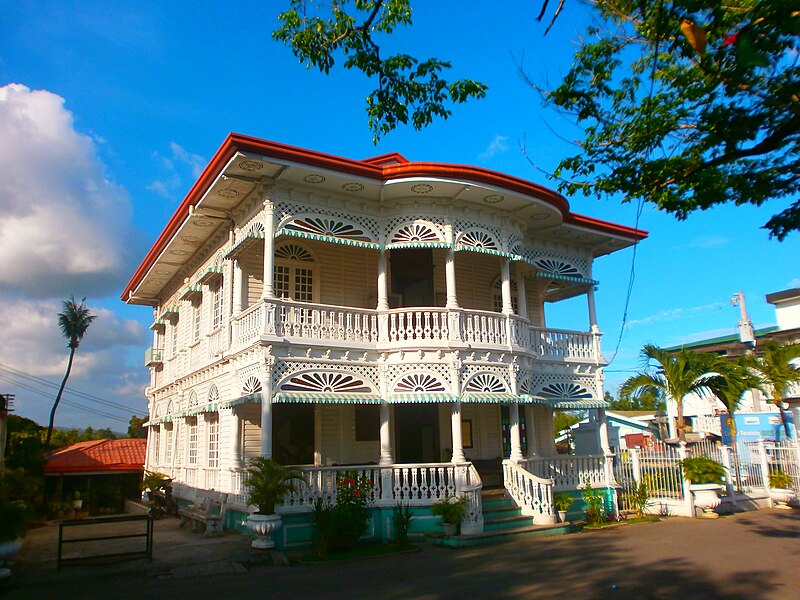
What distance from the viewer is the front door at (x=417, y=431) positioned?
16984 mm

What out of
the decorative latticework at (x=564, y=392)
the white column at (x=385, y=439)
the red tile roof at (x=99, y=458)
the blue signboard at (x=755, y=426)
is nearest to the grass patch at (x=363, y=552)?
the white column at (x=385, y=439)

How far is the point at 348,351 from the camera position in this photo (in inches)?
559

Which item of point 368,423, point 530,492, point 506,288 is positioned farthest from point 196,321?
point 530,492

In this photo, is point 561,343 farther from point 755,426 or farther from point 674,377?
point 755,426

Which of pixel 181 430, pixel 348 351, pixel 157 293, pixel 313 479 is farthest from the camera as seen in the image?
pixel 157 293

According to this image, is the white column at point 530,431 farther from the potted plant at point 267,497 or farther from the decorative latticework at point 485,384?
the potted plant at point 267,497

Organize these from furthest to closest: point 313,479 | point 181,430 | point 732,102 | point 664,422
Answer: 1. point 664,422
2. point 181,430
3. point 313,479
4. point 732,102

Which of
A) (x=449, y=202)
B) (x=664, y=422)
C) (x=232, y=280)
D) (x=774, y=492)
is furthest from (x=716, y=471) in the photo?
(x=664, y=422)

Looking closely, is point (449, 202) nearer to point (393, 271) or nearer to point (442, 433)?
point (393, 271)

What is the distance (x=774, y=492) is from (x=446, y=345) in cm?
1069

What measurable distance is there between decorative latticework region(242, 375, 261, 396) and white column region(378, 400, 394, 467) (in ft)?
8.84

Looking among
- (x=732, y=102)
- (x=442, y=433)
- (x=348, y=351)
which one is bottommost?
(x=442, y=433)

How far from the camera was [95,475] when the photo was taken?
23.1 meters

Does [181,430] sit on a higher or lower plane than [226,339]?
lower
